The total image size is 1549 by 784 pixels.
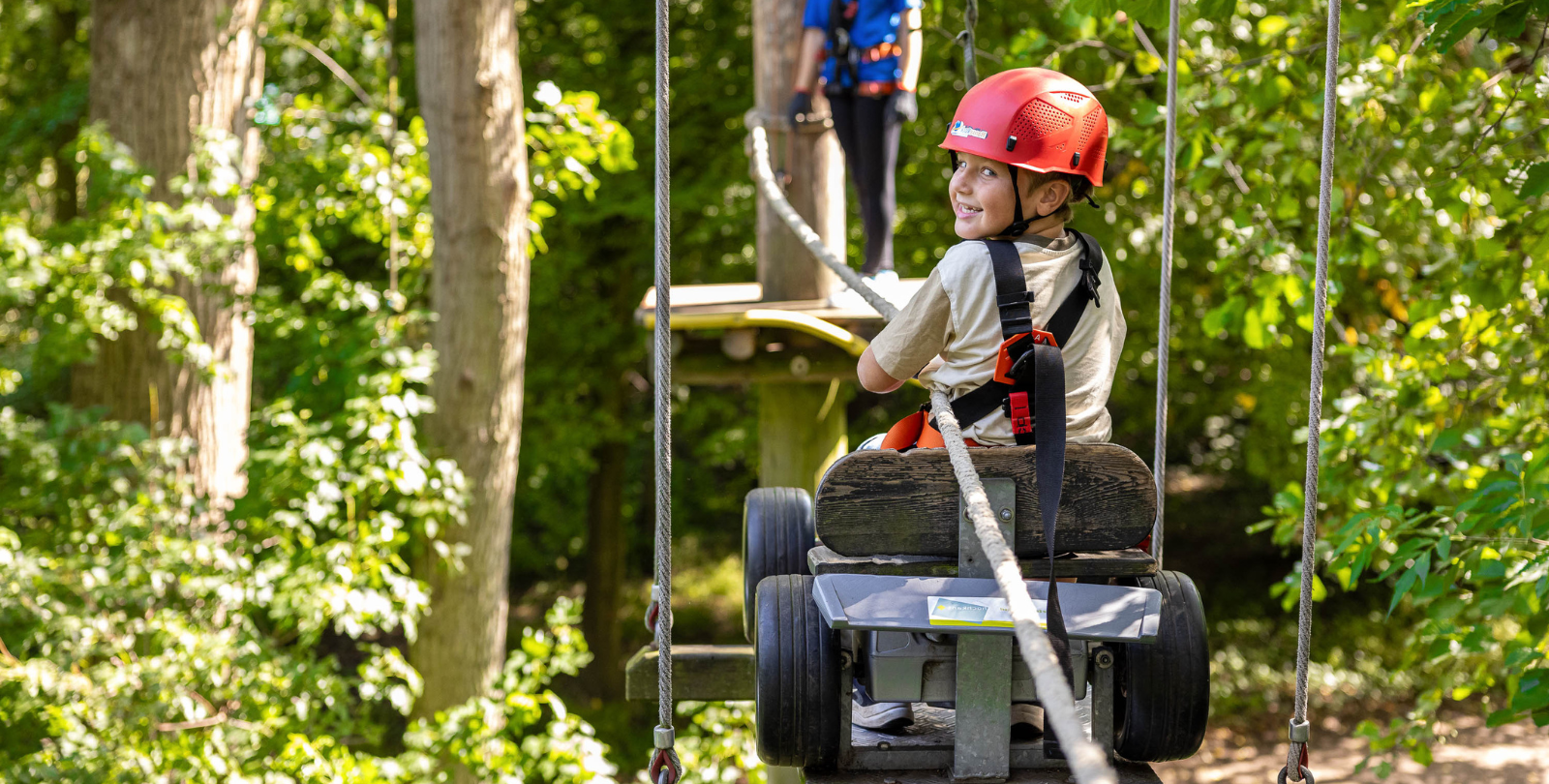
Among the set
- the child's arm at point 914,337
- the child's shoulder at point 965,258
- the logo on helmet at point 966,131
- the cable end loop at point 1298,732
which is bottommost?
the cable end loop at point 1298,732

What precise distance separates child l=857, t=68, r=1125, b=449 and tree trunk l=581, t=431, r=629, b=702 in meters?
9.91

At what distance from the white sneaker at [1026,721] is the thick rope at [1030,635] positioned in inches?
18.9

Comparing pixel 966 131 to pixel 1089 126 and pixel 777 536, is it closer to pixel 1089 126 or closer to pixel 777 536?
pixel 1089 126

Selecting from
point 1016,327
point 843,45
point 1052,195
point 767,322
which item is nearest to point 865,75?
point 843,45

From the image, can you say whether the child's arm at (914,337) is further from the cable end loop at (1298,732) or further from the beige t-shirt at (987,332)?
the cable end loop at (1298,732)

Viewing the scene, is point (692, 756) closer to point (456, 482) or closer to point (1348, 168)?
point (456, 482)

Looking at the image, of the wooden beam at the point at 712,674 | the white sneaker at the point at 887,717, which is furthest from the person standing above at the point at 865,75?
the white sneaker at the point at 887,717

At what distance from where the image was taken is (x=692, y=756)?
6.28 metres

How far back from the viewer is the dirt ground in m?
9.02

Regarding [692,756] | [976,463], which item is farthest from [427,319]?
[976,463]

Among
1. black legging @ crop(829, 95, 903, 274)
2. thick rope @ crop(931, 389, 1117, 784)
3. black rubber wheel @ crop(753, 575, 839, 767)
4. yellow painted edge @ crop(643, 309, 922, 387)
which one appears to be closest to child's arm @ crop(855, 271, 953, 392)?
thick rope @ crop(931, 389, 1117, 784)

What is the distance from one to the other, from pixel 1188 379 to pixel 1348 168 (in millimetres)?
6782

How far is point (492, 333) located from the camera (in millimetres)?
6090

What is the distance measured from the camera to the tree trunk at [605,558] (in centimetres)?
1227
